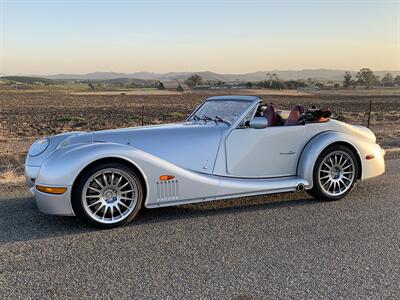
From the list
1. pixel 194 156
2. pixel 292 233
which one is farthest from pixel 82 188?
pixel 292 233

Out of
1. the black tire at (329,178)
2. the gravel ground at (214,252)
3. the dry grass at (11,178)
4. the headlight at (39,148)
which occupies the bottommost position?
the dry grass at (11,178)

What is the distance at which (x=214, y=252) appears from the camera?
4203 mm

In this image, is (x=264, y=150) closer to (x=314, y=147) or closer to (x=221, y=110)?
(x=314, y=147)

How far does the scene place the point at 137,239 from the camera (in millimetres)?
4590

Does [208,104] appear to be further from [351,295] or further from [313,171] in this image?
[351,295]

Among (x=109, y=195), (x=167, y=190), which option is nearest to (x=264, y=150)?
(x=167, y=190)

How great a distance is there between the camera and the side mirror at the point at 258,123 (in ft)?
18.8

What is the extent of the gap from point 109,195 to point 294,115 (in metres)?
2.91

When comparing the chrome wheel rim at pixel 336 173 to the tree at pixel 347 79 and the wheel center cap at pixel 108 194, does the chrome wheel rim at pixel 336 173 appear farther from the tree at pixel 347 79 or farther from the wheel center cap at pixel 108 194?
the tree at pixel 347 79

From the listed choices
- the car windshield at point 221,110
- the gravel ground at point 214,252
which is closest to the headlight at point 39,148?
the gravel ground at point 214,252

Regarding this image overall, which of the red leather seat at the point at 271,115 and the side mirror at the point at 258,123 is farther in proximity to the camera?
the red leather seat at the point at 271,115

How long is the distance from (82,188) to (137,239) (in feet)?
2.70

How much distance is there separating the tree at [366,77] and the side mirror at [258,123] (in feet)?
430

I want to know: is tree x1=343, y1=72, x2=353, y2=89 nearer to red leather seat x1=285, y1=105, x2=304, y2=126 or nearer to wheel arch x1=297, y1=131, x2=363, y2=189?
red leather seat x1=285, y1=105, x2=304, y2=126
